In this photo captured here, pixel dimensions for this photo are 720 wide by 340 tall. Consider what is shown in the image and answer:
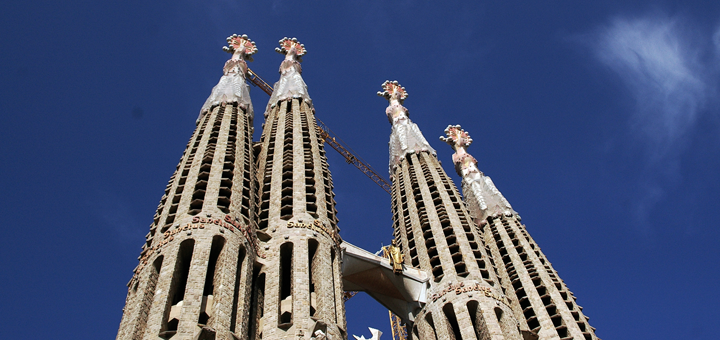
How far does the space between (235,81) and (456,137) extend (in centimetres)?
2018

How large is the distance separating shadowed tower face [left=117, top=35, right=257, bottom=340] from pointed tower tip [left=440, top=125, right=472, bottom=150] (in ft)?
80.9

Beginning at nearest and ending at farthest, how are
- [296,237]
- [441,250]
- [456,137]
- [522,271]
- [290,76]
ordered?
[296,237] < [441,250] < [522,271] < [290,76] < [456,137]

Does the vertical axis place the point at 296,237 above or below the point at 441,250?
below

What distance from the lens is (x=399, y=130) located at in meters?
53.9

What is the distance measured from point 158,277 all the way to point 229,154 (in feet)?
32.9

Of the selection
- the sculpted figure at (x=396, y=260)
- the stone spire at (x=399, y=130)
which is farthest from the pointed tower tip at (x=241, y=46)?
the sculpted figure at (x=396, y=260)

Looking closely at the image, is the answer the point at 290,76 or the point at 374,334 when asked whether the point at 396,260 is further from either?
the point at 290,76

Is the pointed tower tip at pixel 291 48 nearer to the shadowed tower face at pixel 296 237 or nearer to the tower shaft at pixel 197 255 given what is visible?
the shadowed tower face at pixel 296 237

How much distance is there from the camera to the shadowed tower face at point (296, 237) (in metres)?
26.1

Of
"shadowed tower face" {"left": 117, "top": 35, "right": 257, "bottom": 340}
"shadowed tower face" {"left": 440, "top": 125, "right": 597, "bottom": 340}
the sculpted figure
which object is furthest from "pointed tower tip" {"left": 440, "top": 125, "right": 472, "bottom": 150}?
"shadowed tower face" {"left": 117, "top": 35, "right": 257, "bottom": 340}

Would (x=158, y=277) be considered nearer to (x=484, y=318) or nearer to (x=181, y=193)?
(x=181, y=193)

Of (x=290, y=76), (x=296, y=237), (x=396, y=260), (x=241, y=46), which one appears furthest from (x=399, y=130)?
(x=296, y=237)

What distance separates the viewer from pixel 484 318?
1281 inches

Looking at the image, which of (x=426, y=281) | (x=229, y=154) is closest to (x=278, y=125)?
(x=229, y=154)
